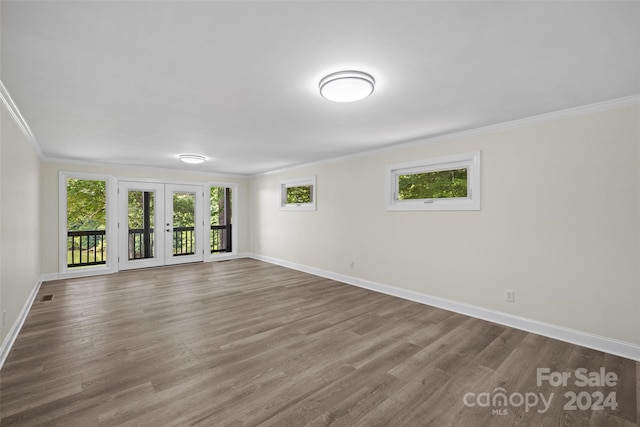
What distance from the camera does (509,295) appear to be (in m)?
3.30

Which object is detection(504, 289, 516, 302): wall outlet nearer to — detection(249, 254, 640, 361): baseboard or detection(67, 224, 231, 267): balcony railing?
detection(249, 254, 640, 361): baseboard

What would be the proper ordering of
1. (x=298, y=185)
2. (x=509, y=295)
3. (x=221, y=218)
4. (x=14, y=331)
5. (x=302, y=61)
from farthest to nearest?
(x=221, y=218) → (x=298, y=185) → (x=509, y=295) → (x=14, y=331) → (x=302, y=61)

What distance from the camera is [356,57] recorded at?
1.92 meters

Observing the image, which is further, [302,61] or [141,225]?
[141,225]

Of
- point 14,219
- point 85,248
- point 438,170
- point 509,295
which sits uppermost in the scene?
point 438,170

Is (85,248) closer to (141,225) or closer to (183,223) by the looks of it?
(141,225)

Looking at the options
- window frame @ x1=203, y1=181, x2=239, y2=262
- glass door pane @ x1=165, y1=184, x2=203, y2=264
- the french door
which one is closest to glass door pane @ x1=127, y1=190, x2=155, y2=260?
the french door

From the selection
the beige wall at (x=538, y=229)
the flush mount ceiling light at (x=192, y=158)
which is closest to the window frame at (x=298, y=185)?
the beige wall at (x=538, y=229)

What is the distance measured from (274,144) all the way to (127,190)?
13.5 feet

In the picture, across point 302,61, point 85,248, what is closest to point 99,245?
point 85,248

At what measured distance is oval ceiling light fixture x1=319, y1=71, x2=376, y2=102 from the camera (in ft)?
6.89

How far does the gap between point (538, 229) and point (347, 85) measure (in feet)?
8.59

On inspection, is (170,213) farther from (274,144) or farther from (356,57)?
(356,57)

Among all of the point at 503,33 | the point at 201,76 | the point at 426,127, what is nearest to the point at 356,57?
the point at 503,33
